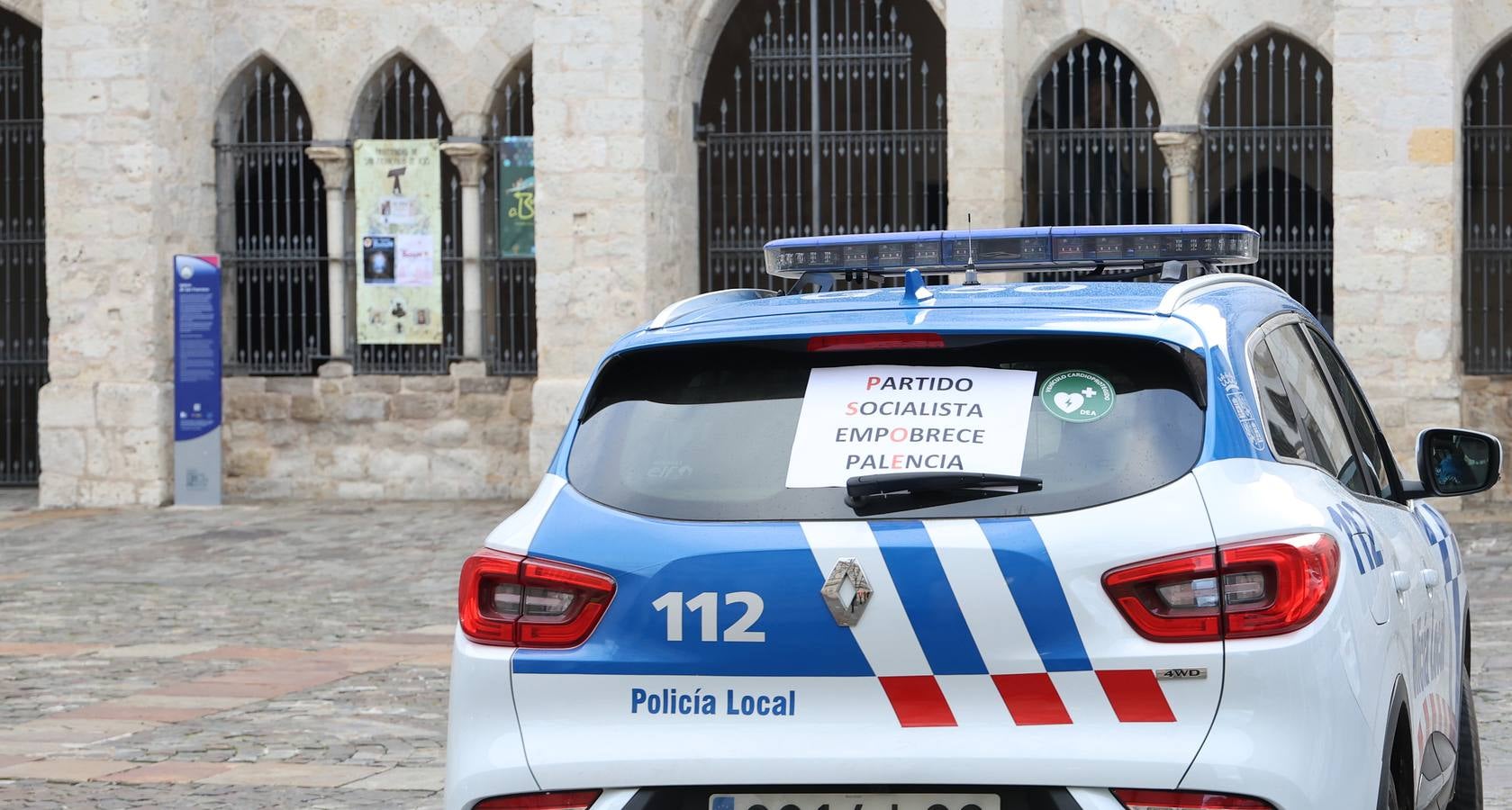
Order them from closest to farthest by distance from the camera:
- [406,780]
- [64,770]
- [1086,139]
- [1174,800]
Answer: [1174,800] → [406,780] → [64,770] → [1086,139]

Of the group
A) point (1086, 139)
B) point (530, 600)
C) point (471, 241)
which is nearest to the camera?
point (530, 600)

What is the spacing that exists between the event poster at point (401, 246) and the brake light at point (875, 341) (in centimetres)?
1451

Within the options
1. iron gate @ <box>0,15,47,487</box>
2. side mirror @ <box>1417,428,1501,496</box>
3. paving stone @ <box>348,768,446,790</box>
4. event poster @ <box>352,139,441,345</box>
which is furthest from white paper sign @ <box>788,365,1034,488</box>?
iron gate @ <box>0,15,47,487</box>

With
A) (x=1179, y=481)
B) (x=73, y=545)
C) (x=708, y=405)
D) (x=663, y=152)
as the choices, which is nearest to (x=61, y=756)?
(x=708, y=405)

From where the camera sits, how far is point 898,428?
133 inches

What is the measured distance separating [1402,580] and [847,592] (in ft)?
4.37

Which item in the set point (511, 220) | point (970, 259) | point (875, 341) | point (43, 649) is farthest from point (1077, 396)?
point (511, 220)

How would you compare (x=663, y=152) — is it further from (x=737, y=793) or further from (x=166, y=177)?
A: (x=737, y=793)

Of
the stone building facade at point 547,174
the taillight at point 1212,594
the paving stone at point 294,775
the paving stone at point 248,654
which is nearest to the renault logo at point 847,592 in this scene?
the taillight at point 1212,594

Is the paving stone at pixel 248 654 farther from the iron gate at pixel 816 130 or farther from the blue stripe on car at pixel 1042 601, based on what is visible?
the iron gate at pixel 816 130

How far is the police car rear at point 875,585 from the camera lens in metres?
3.20

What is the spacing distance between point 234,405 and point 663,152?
14.3 ft

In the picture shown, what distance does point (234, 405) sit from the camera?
60.0 feet

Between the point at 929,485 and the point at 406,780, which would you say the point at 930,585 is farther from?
the point at 406,780
